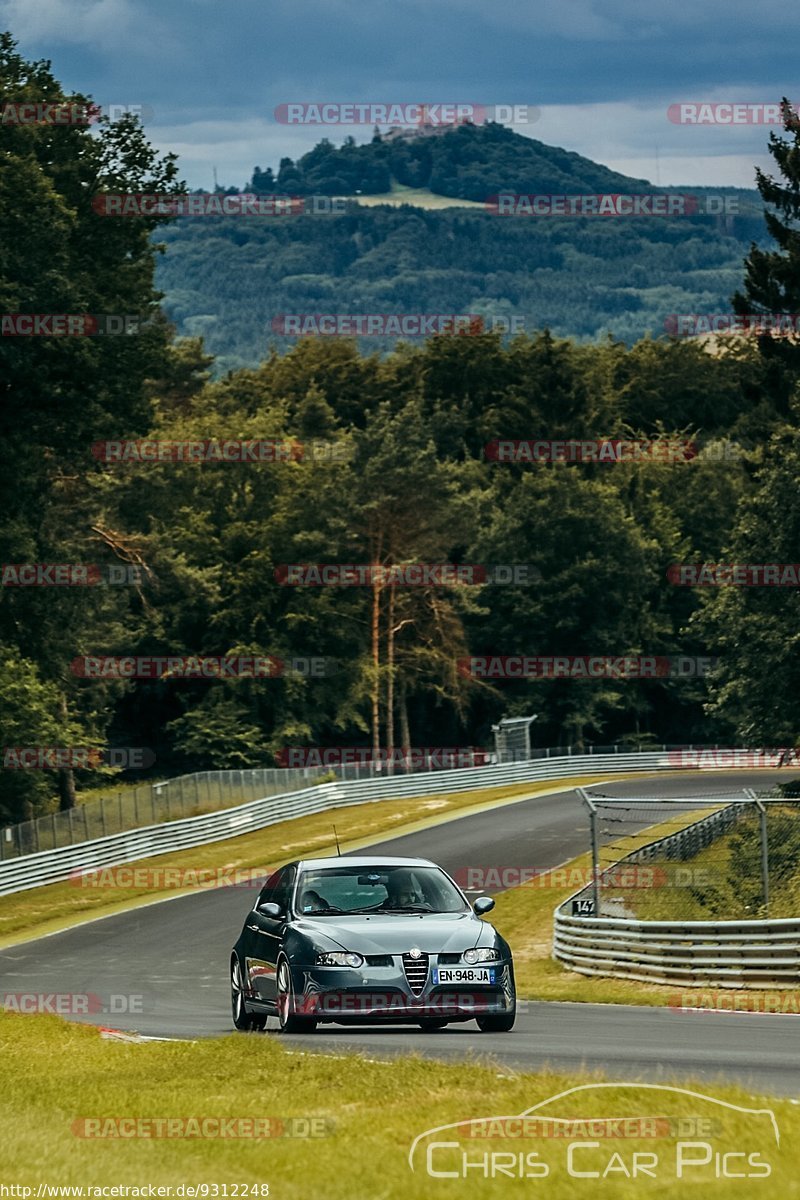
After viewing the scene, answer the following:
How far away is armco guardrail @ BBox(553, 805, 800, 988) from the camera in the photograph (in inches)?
838

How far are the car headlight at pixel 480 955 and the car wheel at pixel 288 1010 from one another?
1459 mm

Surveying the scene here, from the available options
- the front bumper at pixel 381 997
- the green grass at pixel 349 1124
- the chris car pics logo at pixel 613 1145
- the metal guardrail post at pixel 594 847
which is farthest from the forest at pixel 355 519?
the chris car pics logo at pixel 613 1145

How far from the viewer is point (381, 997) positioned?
15.1m

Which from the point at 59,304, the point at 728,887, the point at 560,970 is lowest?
the point at 560,970

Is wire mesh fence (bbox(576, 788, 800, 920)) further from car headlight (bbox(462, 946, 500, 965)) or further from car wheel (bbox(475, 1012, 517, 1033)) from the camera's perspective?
car headlight (bbox(462, 946, 500, 965))

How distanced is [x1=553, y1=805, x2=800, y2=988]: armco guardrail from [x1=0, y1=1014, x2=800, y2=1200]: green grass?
977 cm

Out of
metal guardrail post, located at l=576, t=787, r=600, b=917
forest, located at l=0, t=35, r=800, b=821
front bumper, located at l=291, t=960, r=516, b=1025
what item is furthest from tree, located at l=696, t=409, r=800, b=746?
front bumper, located at l=291, t=960, r=516, b=1025

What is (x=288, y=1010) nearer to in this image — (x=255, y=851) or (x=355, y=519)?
(x=255, y=851)

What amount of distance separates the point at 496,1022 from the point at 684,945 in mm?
7896

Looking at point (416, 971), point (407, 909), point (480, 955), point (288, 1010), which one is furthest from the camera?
point (407, 909)

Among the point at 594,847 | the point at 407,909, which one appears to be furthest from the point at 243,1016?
the point at 594,847

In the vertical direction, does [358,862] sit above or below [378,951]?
above

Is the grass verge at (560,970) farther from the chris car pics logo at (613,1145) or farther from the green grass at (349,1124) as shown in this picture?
the chris car pics logo at (613,1145)

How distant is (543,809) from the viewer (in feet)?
190
